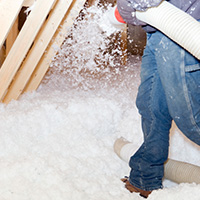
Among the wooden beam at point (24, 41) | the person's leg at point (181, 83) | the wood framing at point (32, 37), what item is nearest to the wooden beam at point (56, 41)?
the wood framing at point (32, 37)

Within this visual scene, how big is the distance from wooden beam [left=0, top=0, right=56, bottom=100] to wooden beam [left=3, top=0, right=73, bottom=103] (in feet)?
0.38

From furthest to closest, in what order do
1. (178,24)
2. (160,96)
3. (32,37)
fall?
1. (32,37)
2. (160,96)
3. (178,24)

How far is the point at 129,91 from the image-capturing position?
2268 mm

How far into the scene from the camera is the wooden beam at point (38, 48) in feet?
5.72

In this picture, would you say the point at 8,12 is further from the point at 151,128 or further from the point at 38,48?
the point at 151,128

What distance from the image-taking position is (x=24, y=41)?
1676 mm

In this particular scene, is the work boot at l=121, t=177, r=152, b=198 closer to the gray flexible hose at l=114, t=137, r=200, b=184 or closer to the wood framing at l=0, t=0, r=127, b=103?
the gray flexible hose at l=114, t=137, r=200, b=184

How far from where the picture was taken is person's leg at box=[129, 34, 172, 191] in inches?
44.5

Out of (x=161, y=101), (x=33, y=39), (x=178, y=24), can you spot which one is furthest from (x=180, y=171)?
(x=33, y=39)

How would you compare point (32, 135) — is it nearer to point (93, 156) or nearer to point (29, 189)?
point (93, 156)

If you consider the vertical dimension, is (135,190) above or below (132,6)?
below

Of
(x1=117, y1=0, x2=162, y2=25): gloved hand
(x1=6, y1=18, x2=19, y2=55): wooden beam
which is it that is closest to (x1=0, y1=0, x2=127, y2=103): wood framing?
(x1=6, y1=18, x2=19, y2=55): wooden beam

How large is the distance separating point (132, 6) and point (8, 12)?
815 millimetres

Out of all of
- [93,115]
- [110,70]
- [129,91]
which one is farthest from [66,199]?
[110,70]
